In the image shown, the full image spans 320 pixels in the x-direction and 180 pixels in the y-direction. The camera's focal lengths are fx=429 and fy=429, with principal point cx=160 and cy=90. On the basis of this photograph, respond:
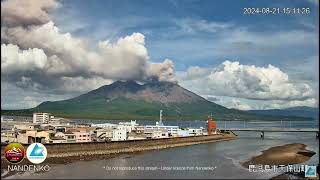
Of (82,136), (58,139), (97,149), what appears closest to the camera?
(97,149)

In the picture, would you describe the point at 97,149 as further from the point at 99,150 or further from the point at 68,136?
the point at 68,136

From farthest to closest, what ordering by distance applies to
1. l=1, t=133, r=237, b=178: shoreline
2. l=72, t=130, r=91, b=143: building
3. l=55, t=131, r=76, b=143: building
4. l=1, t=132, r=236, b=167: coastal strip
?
l=72, t=130, r=91, b=143: building, l=55, t=131, r=76, b=143: building, l=1, t=132, r=236, b=167: coastal strip, l=1, t=133, r=237, b=178: shoreline

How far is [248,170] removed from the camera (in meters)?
41.5

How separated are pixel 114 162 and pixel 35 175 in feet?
48.4

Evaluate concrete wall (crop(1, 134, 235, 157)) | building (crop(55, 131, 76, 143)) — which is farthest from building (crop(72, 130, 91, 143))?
concrete wall (crop(1, 134, 235, 157))

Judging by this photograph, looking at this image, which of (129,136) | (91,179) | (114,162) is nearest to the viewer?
(91,179)

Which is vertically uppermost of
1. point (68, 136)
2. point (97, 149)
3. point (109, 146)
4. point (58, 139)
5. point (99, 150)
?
point (68, 136)

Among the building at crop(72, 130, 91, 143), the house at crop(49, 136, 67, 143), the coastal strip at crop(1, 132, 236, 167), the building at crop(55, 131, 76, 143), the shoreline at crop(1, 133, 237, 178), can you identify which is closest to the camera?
the shoreline at crop(1, 133, 237, 178)

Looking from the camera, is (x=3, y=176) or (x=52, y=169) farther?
(x=52, y=169)

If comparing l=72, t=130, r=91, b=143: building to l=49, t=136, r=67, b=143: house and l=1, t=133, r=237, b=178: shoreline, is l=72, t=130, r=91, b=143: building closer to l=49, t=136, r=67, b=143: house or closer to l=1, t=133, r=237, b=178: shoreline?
l=49, t=136, r=67, b=143: house

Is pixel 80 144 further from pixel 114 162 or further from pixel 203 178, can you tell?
pixel 203 178

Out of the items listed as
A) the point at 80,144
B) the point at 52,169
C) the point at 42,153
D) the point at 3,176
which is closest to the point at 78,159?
the point at 80,144

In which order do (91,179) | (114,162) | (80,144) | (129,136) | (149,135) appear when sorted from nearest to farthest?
(91,179)
(114,162)
(80,144)
(129,136)
(149,135)

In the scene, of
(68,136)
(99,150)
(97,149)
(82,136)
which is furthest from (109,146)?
(82,136)
